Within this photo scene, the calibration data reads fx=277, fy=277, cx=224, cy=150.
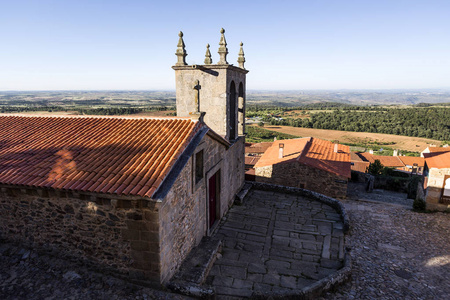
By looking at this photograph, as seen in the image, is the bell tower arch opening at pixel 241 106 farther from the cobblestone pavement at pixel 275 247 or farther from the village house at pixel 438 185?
the village house at pixel 438 185

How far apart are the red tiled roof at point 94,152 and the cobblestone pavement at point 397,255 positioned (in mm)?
4983

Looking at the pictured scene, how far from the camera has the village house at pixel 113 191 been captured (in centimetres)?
559

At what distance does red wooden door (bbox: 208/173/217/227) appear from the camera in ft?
29.8

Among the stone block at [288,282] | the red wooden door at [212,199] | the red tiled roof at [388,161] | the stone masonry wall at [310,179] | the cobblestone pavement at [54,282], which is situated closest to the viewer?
the cobblestone pavement at [54,282]

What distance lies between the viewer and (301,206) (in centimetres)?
→ 1149

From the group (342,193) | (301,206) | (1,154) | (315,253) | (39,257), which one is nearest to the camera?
(39,257)

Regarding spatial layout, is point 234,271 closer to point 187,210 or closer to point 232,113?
point 187,210

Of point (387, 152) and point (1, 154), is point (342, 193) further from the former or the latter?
point (387, 152)

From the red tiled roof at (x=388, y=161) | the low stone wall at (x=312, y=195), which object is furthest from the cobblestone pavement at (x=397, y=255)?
the red tiled roof at (x=388, y=161)

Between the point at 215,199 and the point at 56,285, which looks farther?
the point at 215,199

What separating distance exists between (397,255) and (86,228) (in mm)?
9099

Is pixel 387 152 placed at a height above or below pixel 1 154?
below

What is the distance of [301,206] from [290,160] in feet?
19.7

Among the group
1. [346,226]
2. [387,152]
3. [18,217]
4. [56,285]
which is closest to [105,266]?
[56,285]
